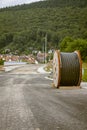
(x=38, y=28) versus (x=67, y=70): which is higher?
(x=67, y=70)

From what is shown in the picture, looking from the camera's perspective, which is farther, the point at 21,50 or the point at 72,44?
the point at 21,50

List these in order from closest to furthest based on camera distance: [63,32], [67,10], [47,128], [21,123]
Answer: [47,128] → [21,123] → [63,32] → [67,10]

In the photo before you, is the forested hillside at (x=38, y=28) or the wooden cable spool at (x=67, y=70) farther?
the forested hillside at (x=38, y=28)

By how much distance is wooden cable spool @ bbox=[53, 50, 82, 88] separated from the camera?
23703mm

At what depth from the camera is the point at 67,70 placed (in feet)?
77.8

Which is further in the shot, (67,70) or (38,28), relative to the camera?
(38,28)

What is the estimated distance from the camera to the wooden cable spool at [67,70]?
23.7 meters

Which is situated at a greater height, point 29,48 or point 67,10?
point 67,10

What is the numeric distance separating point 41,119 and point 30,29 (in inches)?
6819

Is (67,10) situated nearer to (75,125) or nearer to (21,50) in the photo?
(21,50)

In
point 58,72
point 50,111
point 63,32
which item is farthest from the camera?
point 63,32

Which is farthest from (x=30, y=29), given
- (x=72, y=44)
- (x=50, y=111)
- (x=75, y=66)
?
→ (x=50, y=111)

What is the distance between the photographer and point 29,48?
178 m

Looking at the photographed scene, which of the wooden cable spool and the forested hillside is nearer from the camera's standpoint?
the wooden cable spool
